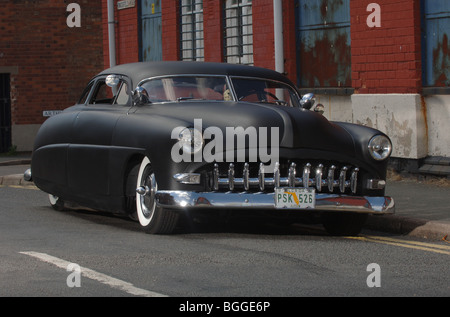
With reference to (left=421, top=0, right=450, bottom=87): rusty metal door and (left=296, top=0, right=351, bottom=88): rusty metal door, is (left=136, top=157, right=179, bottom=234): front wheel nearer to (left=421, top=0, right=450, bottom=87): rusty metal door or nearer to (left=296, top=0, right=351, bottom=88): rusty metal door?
(left=421, top=0, right=450, bottom=87): rusty metal door

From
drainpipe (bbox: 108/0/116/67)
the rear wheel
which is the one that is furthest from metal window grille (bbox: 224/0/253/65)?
the rear wheel

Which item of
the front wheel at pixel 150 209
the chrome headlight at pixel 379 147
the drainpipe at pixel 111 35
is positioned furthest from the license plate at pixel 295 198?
the drainpipe at pixel 111 35

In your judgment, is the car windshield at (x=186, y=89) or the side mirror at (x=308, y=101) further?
the side mirror at (x=308, y=101)

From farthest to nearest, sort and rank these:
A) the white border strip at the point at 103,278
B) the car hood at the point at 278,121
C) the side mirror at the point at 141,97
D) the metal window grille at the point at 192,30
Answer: the metal window grille at the point at 192,30 < the side mirror at the point at 141,97 < the car hood at the point at 278,121 < the white border strip at the point at 103,278

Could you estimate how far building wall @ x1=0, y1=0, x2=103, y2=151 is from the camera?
2778cm

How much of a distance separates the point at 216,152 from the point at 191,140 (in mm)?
242

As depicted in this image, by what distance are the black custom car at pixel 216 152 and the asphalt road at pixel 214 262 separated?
33 cm

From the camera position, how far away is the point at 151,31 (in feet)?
76.9

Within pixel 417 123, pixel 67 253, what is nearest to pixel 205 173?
pixel 67 253

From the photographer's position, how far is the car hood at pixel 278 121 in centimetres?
916

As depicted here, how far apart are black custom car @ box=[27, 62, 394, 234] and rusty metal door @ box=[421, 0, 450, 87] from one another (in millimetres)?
4575

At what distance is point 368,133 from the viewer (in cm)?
978

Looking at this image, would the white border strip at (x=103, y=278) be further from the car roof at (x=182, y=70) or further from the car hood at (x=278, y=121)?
the car roof at (x=182, y=70)

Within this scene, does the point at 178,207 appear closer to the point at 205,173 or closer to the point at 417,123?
the point at 205,173
